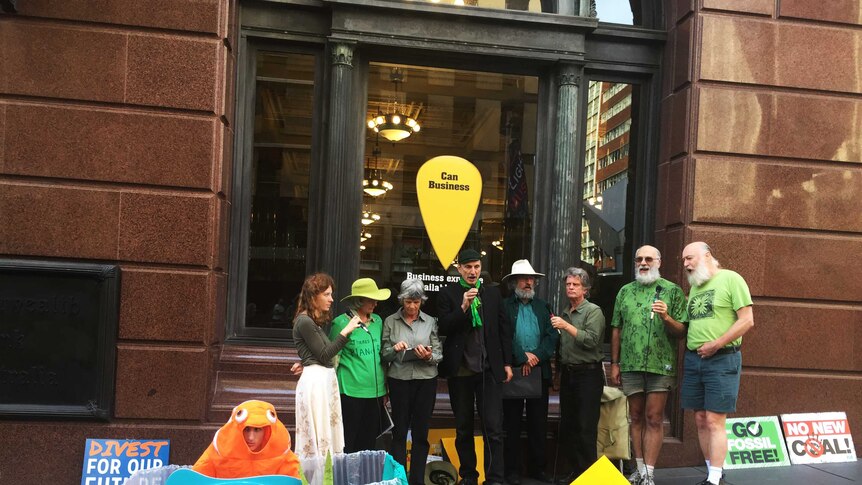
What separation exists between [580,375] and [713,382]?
3.55ft

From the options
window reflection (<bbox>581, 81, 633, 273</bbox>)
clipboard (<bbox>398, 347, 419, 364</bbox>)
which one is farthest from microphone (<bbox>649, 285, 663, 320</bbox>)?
clipboard (<bbox>398, 347, 419, 364</bbox>)

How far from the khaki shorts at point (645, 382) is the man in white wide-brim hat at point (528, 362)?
2.25 feet

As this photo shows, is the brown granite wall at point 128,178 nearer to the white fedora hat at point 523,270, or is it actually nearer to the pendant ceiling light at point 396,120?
the pendant ceiling light at point 396,120

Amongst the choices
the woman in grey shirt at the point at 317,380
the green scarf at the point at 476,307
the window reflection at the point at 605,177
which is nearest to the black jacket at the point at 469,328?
the green scarf at the point at 476,307

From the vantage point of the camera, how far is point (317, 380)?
5.36m

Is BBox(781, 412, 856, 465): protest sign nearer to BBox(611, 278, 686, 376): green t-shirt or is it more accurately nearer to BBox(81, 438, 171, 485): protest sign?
BBox(611, 278, 686, 376): green t-shirt

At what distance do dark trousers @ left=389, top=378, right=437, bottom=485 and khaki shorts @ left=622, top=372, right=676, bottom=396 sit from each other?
1722 millimetres

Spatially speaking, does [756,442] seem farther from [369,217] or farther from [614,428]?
[369,217]

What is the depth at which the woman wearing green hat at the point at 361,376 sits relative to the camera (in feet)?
18.5

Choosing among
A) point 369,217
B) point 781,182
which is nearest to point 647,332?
point 781,182

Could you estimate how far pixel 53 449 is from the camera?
6.21 metres

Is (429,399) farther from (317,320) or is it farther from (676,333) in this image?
(676,333)

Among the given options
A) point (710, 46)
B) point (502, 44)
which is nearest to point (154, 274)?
point (502, 44)

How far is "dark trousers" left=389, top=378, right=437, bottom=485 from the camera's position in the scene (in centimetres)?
578
